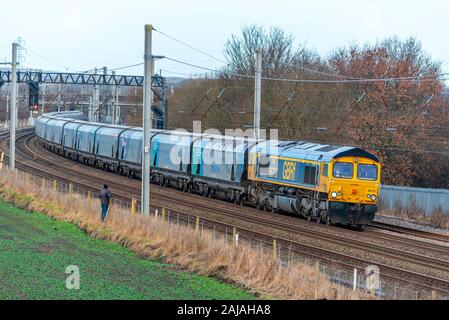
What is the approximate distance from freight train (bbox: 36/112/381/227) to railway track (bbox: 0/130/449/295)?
2.61 feet

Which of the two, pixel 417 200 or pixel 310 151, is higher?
pixel 310 151

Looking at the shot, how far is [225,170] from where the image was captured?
116 ft

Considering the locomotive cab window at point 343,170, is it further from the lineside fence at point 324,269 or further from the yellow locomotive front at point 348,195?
the lineside fence at point 324,269

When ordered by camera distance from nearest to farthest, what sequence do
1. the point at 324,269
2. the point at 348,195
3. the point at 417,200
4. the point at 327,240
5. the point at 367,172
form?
the point at 324,269, the point at 327,240, the point at 348,195, the point at 367,172, the point at 417,200

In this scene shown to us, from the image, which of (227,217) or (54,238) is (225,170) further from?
(54,238)

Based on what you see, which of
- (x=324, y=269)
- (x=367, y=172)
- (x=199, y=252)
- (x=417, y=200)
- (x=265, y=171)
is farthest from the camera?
(x=417, y=200)

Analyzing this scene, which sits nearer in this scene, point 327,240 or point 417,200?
point 327,240

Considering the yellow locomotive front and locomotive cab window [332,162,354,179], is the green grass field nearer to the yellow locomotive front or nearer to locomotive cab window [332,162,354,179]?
the yellow locomotive front

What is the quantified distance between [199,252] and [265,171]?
14366 mm

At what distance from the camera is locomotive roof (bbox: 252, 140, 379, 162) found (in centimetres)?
2827

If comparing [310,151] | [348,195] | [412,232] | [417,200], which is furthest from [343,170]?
[417,200]

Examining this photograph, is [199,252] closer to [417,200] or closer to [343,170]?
[343,170]

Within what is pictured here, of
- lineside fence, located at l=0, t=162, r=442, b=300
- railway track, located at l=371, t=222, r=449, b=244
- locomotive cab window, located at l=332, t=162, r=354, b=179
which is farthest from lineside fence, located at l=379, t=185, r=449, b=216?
lineside fence, located at l=0, t=162, r=442, b=300

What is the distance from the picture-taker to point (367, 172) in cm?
2848
